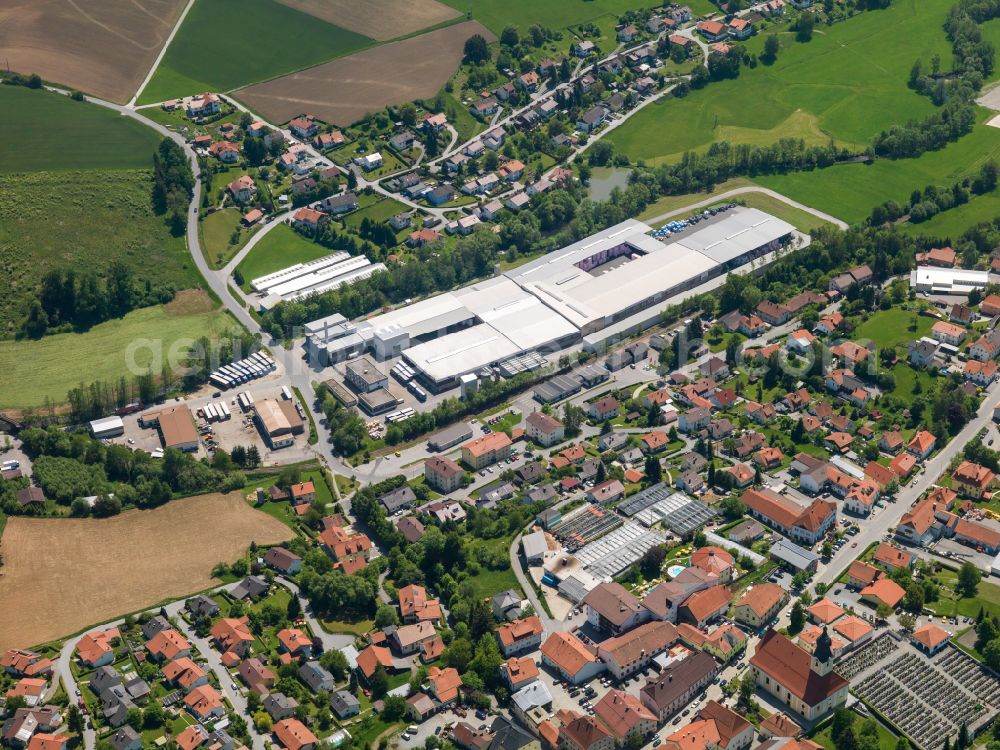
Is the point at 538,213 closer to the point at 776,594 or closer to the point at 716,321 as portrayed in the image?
the point at 716,321

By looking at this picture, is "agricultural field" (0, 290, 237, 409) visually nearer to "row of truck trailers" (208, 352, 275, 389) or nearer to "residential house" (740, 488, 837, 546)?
"row of truck trailers" (208, 352, 275, 389)

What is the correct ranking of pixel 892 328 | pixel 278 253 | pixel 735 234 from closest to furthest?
pixel 892 328
pixel 278 253
pixel 735 234

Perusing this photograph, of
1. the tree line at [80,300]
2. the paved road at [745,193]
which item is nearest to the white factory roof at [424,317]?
the tree line at [80,300]

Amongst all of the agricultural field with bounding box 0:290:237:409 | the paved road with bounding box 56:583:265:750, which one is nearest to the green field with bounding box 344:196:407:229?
the agricultural field with bounding box 0:290:237:409

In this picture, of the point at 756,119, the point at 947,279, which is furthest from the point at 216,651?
the point at 756,119

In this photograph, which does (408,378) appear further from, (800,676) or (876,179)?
(876,179)

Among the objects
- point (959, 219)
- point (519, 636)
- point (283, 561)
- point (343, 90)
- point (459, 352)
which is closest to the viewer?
point (519, 636)
